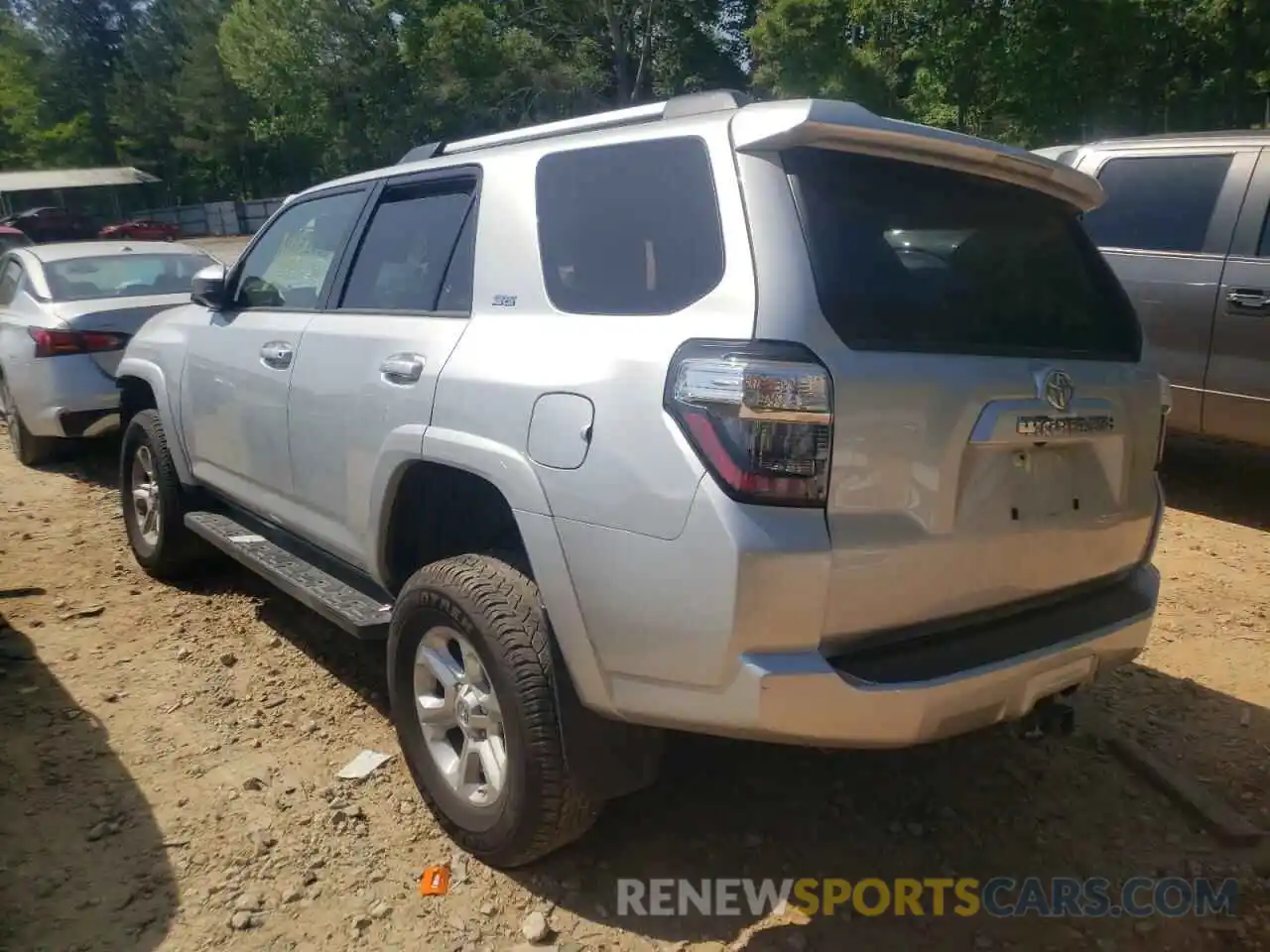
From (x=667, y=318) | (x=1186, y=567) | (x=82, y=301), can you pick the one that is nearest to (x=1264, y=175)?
(x=1186, y=567)

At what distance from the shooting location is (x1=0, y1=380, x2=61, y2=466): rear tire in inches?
290

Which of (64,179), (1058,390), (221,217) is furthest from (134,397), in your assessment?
(64,179)

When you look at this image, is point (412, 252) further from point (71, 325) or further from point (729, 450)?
point (71, 325)

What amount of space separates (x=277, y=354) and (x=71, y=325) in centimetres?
376

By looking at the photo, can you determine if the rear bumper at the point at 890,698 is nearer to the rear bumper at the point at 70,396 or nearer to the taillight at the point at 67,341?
the rear bumper at the point at 70,396

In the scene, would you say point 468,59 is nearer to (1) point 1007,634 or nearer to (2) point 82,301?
(2) point 82,301

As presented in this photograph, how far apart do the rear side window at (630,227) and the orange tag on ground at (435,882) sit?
1584 millimetres

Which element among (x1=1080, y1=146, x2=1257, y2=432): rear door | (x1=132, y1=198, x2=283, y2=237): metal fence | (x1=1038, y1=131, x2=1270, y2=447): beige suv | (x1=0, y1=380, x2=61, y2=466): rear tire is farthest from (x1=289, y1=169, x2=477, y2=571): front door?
(x1=132, y1=198, x2=283, y2=237): metal fence

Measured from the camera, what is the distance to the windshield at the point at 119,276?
720 cm

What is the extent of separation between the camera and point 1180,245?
588 centimetres

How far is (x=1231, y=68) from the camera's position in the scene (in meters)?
19.7

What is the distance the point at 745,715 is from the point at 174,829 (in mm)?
1917

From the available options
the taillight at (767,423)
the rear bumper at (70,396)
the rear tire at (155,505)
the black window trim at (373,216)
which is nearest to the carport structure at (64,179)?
the rear bumper at (70,396)

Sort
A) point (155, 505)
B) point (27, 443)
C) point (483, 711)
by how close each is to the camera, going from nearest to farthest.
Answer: point (483, 711), point (155, 505), point (27, 443)
